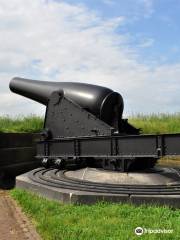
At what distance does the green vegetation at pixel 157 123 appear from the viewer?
19730 mm

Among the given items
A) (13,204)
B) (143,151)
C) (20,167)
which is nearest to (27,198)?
(13,204)

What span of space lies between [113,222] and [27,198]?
8.79ft

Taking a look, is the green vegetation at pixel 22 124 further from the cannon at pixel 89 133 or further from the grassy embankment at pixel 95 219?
the grassy embankment at pixel 95 219

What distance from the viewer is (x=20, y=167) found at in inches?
508

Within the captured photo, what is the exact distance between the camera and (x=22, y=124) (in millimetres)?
18562

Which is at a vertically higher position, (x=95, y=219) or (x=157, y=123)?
(x=157, y=123)

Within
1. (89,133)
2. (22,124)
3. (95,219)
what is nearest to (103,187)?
(95,219)

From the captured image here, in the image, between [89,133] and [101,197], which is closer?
[101,197]

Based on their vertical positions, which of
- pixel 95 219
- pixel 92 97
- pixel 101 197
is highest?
pixel 92 97

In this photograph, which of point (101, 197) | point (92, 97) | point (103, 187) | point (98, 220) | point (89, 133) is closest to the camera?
point (98, 220)

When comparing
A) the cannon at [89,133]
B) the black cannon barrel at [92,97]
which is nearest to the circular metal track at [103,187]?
the cannon at [89,133]

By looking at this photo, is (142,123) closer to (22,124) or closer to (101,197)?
(22,124)

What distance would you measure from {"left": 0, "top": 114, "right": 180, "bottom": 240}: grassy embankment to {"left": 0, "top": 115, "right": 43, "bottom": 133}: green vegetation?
9.52 m

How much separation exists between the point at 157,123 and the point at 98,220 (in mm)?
14572
